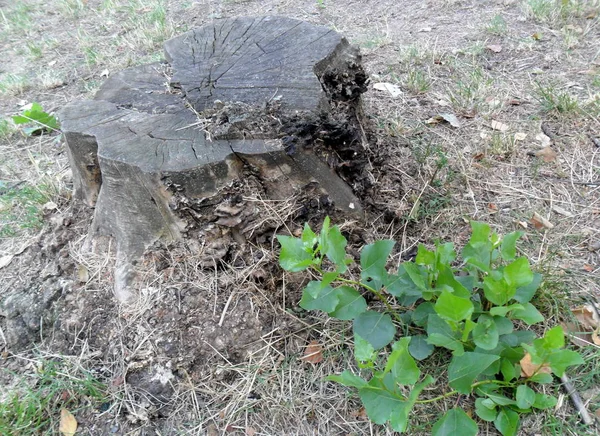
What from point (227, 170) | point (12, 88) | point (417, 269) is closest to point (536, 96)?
point (417, 269)

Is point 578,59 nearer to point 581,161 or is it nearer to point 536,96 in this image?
point 536,96

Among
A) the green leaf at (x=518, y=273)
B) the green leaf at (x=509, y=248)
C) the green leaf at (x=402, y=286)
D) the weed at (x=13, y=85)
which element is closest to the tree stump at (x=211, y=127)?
the green leaf at (x=402, y=286)

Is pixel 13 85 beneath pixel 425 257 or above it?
beneath

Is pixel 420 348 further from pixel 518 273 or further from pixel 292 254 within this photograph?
pixel 292 254

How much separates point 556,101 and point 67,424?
3.16m

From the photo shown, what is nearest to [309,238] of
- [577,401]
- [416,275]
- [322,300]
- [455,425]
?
[322,300]

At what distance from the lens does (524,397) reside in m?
1.51

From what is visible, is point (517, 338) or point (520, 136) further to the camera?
point (520, 136)

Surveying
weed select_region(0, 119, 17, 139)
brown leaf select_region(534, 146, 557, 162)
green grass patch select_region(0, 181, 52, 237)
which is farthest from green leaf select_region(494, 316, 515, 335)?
weed select_region(0, 119, 17, 139)

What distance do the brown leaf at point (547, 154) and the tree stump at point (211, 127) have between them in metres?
1.15

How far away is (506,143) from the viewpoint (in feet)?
8.95

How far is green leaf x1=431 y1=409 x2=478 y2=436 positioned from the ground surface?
0.14m

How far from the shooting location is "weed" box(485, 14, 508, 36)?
3912 mm

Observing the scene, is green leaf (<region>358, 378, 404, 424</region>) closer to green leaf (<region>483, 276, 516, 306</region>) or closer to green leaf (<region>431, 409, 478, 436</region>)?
green leaf (<region>431, 409, 478, 436</region>)
